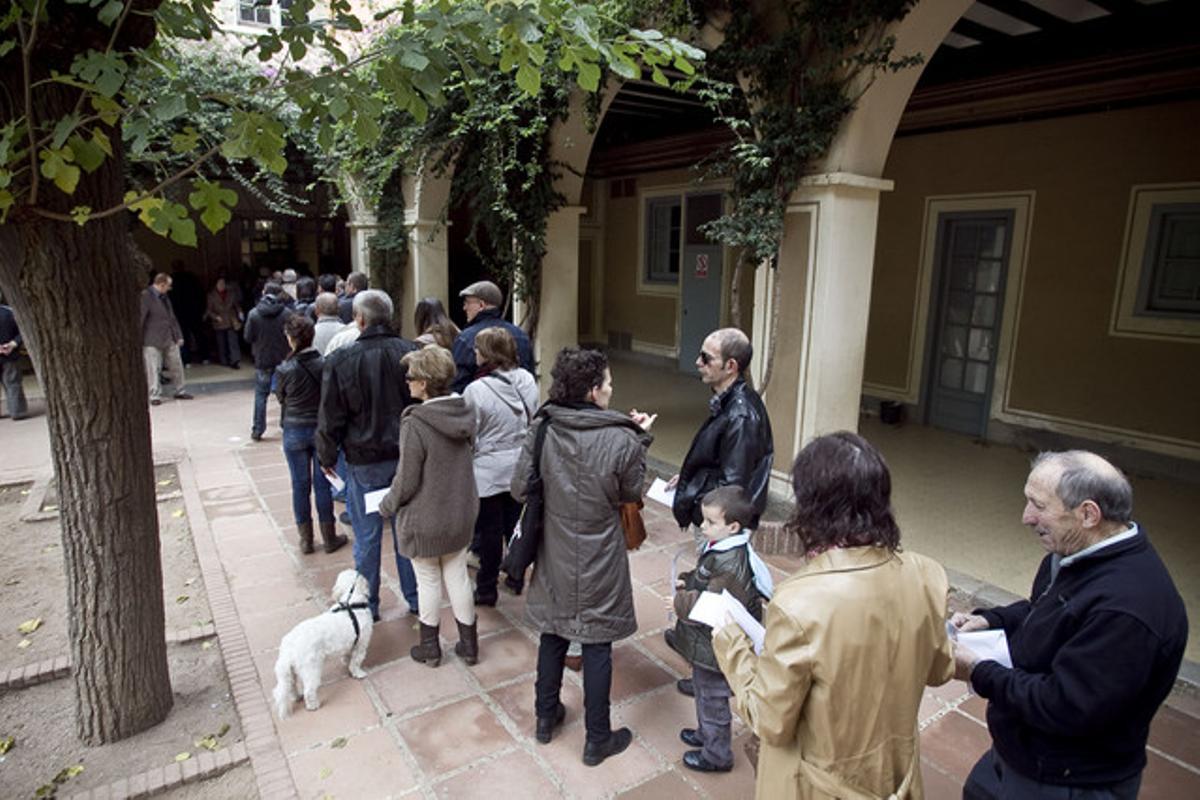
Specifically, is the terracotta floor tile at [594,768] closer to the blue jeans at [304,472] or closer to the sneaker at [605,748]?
the sneaker at [605,748]

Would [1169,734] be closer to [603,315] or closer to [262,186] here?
[603,315]

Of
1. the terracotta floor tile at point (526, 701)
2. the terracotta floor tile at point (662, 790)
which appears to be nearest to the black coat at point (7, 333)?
the terracotta floor tile at point (526, 701)

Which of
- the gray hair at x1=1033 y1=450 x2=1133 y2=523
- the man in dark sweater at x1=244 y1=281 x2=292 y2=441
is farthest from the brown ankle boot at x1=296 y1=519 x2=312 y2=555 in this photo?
the gray hair at x1=1033 y1=450 x2=1133 y2=523

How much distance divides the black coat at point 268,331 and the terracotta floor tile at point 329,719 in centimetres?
480

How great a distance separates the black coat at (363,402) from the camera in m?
3.69

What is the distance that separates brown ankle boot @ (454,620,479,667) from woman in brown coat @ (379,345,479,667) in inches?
7.1

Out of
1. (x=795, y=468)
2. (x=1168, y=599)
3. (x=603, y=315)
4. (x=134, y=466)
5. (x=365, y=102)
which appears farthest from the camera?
(x=603, y=315)

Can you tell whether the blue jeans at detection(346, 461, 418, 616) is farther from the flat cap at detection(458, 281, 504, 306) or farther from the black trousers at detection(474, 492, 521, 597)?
the flat cap at detection(458, 281, 504, 306)

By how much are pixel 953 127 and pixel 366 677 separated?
7818mm

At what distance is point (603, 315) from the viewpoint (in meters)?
13.7

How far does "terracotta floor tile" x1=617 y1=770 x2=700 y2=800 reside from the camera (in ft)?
8.71

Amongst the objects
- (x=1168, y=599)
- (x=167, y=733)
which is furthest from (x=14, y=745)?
(x=1168, y=599)

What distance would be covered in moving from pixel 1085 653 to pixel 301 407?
14.0 feet

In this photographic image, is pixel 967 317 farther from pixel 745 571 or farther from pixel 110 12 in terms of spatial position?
pixel 110 12
